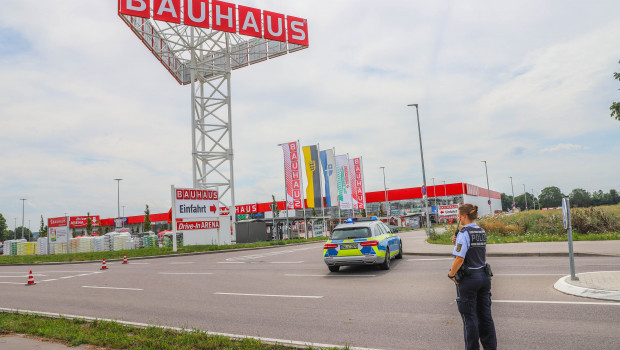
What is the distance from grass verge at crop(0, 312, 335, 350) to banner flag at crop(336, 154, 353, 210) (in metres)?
34.9

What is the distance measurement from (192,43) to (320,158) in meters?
15.8

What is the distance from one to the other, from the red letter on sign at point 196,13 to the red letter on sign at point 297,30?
655cm

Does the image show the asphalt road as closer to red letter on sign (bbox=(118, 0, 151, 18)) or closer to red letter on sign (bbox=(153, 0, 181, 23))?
red letter on sign (bbox=(118, 0, 151, 18))

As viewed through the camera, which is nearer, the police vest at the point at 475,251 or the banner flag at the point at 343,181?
the police vest at the point at 475,251

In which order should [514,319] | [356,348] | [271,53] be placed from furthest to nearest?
[271,53], [514,319], [356,348]

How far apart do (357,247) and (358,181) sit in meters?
33.4

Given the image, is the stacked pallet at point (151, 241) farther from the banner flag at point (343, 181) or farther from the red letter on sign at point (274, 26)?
the red letter on sign at point (274, 26)

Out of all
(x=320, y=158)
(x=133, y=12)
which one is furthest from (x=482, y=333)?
(x=320, y=158)

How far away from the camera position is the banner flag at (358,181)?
44469mm

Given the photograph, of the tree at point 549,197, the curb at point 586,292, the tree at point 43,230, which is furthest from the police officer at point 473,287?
the tree at point 549,197

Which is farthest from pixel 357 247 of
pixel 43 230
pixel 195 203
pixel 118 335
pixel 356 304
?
pixel 43 230

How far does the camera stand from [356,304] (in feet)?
26.0

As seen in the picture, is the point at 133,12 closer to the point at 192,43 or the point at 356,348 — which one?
the point at 192,43

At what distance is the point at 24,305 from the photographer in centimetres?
1006
